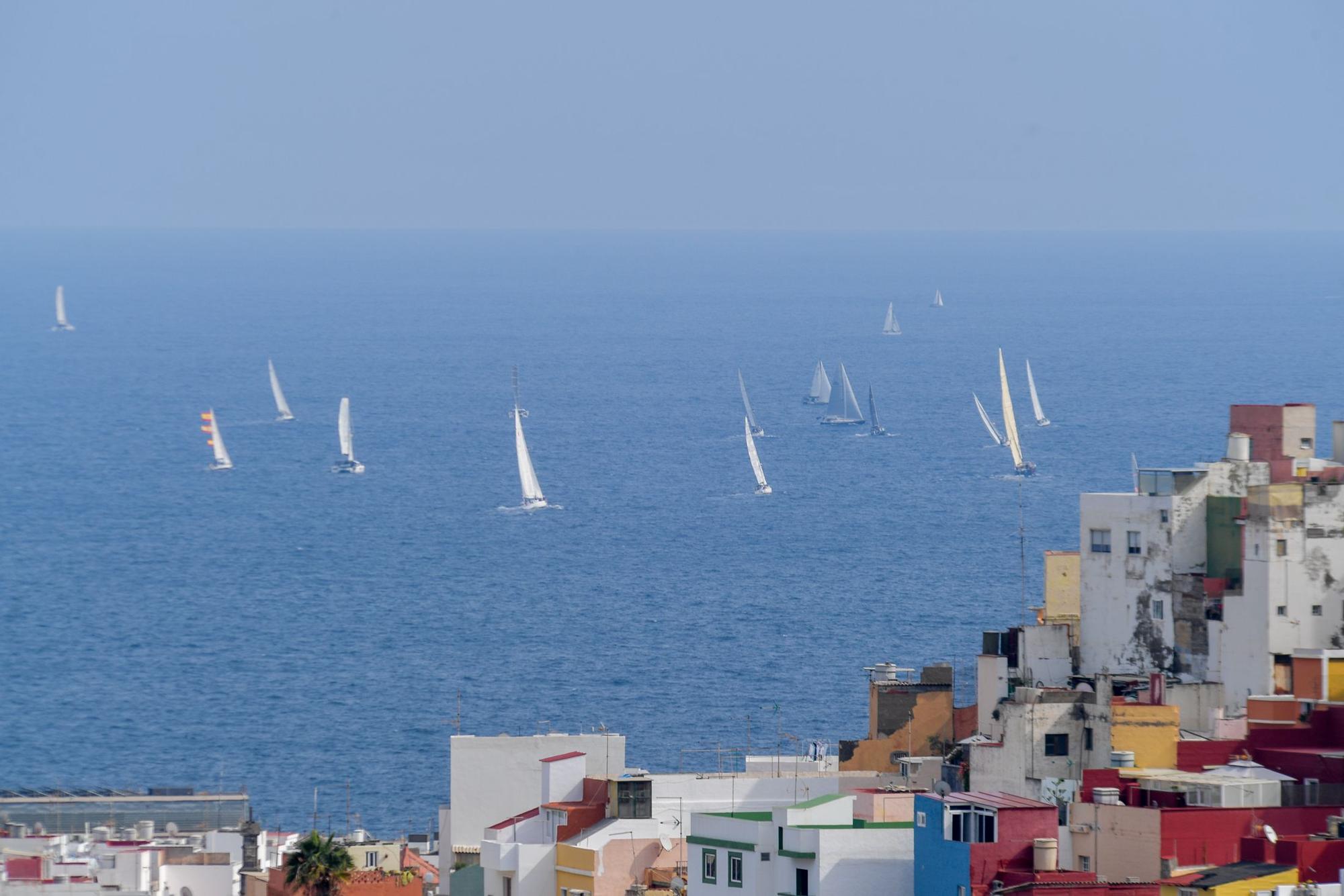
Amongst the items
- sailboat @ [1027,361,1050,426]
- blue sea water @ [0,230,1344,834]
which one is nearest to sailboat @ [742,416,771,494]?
blue sea water @ [0,230,1344,834]

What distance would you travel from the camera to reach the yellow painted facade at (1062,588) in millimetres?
47469

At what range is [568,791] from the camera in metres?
38.8

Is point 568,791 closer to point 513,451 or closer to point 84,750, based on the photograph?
point 84,750

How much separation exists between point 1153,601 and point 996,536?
91206 millimetres

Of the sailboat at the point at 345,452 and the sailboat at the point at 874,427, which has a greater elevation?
the sailboat at the point at 874,427

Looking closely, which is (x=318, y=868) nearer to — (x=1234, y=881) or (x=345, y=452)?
(x=1234, y=881)

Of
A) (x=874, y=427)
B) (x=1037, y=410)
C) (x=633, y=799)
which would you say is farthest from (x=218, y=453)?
(x=633, y=799)

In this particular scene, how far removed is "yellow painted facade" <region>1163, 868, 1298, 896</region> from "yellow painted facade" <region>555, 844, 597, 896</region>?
9074 mm

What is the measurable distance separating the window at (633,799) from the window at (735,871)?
5.55m

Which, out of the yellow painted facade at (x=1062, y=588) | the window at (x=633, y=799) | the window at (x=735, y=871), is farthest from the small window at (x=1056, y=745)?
the yellow painted facade at (x=1062, y=588)

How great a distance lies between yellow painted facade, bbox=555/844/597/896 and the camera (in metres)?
35.7

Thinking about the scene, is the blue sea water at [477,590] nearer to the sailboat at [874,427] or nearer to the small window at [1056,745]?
the sailboat at [874,427]

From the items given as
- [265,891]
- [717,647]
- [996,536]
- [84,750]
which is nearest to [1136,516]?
[265,891]

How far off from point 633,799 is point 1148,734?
6824 millimetres
